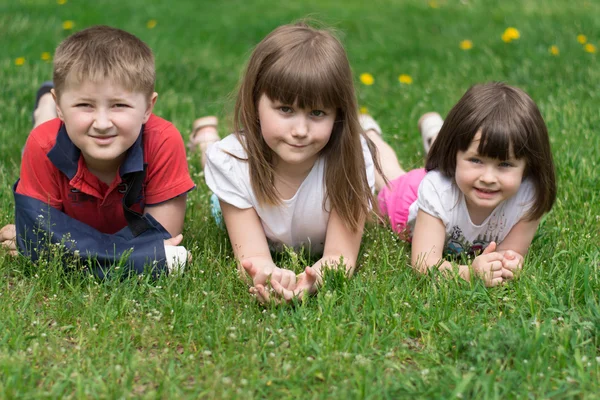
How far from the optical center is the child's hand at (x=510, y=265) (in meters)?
3.25

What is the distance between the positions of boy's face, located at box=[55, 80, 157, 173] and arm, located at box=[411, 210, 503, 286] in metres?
1.34

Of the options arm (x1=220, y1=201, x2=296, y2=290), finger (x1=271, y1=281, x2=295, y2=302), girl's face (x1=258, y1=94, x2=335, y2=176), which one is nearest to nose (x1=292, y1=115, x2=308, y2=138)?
girl's face (x1=258, y1=94, x2=335, y2=176)

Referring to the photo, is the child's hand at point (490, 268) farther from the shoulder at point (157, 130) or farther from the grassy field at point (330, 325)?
the shoulder at point (157, 130)

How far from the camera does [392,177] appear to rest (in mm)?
4461

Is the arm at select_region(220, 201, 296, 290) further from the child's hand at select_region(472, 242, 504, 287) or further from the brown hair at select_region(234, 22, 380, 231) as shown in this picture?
the child's hand at select_region(472, 242, 504, 287)

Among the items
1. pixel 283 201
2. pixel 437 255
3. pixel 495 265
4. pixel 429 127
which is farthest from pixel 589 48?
pixel 283 201

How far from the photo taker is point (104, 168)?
3535 mm

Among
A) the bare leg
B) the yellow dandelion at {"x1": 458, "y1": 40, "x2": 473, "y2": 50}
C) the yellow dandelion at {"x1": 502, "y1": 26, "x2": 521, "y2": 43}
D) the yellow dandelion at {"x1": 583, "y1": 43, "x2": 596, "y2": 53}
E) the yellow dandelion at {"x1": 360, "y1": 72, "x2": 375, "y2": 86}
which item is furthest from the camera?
the yellow dandelion at {"x1": 458, "y1": 40, "x2": 473, "y2": 50}

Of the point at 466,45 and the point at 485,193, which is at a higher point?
the point at 466,45

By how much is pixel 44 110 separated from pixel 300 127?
7.48 ft

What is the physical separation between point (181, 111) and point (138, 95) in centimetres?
226

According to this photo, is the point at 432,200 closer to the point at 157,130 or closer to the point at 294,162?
the point at 294,162

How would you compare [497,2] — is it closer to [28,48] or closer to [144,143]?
[28,48]

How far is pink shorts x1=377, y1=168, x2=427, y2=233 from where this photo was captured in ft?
13.1
